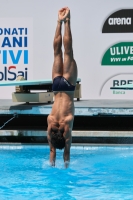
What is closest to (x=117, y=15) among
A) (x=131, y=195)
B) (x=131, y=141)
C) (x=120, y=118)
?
(x=120, y=118)

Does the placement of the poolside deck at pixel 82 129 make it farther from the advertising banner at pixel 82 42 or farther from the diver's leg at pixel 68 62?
the advertising banner at pixel 82 42

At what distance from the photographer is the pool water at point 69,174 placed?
5.21m

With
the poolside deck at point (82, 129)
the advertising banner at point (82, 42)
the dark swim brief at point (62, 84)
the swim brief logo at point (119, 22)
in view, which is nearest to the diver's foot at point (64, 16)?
the dark swim brief at point (62, 84)

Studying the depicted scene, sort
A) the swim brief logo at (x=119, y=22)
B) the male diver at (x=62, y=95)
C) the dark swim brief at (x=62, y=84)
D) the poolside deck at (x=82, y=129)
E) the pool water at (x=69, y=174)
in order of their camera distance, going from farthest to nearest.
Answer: the swim brief logo at (x=119, y=22)
the poolside deck at (x=82, y=129)
the dark swim brief at (x=62, y=84)
the male diver at (x=62, y=95)
the pool water at (x=69, y=174)

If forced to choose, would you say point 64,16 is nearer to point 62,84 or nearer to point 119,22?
point 62,84

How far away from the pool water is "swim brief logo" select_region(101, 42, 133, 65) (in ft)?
11.6

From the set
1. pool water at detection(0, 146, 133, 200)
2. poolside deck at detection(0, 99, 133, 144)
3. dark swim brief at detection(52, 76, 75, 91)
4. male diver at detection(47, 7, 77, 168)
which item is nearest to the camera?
pool water at detection(0, 146, 133, 200)

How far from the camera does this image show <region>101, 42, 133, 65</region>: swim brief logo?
10.7 metres

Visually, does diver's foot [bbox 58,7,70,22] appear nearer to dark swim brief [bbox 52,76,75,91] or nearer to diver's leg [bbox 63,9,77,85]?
diver's leg [bbox 63,9,77,85]

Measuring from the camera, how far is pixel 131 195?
513 cm

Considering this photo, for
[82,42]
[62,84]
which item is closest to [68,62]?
[62,84]

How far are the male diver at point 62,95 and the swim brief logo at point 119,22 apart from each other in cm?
512

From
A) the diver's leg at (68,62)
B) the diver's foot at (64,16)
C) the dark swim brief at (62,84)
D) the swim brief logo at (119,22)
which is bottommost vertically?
the dark swim brief at (62,84)

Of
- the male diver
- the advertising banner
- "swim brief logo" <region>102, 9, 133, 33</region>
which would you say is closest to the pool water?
the male diver
